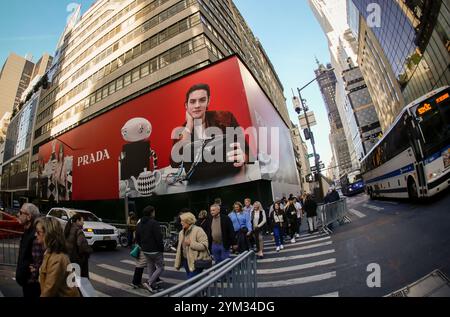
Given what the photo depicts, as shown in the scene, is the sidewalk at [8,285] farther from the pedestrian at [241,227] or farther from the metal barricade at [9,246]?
the pedestrian at [241,227]

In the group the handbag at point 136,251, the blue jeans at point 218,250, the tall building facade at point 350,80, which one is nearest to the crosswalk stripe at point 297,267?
the blue jeans at point 218,250

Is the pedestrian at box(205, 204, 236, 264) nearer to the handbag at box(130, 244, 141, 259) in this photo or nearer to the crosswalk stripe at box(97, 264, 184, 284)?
the crosswalk stripe at box(97, 264, 184, 284)

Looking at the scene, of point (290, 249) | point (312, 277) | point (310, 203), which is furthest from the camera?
point (310, 203)

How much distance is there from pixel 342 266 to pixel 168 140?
39.9ft

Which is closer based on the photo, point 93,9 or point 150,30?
point 150,30

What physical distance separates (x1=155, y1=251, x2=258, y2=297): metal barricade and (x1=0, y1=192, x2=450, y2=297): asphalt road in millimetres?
1264

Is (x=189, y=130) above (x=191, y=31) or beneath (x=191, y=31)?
beneath

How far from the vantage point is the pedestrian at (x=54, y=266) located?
231 centimetres

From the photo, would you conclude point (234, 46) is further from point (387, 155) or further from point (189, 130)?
point (387, 155)

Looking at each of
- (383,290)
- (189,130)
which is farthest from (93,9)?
(383,290)

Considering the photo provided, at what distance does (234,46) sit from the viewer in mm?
29250

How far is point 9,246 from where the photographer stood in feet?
20.2

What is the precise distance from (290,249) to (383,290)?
16.8ft

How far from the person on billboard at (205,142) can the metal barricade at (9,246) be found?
8426mm
